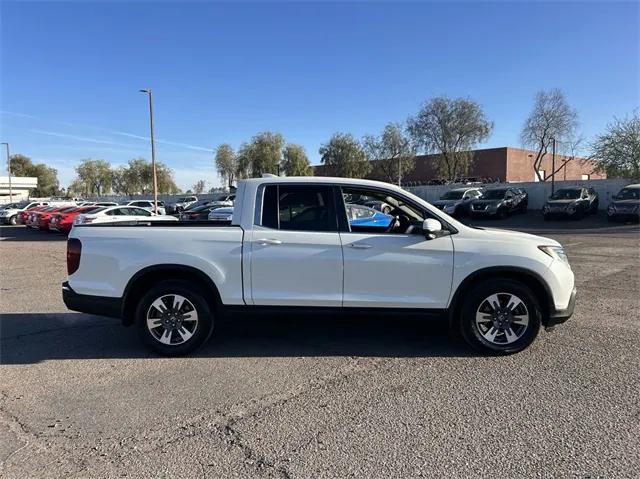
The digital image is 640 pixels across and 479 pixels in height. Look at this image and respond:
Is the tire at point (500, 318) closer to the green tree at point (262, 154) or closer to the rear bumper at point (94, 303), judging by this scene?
the rear bumper at point (94, 303)

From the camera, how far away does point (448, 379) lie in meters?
4.37

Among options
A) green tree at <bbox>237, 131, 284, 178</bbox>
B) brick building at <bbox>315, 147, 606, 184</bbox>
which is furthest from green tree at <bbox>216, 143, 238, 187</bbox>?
brick building at <bbox>315, 147, 606, 184</bbox>

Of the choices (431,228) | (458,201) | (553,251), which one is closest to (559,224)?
(458,201)

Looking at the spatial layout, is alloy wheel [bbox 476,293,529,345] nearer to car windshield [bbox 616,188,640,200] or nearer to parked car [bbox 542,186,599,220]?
car windshield [bbox 616,188,640,200]

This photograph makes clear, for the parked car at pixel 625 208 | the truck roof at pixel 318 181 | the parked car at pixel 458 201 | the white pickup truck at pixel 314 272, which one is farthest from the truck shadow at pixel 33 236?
the parked car at pixel 625 208

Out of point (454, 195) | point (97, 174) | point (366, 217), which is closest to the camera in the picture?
point (366, 217)

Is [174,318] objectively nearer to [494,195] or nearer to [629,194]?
[629,194]

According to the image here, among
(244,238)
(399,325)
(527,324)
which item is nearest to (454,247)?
(527,324)

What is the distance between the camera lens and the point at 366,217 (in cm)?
552

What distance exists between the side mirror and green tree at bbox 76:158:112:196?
3863 inches

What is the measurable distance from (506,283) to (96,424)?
152 inches

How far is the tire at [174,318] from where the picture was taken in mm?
4910

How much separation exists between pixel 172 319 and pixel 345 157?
59347mm

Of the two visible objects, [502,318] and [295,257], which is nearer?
[295,257]
